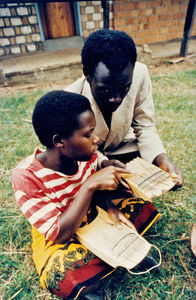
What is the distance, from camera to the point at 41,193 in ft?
3.95

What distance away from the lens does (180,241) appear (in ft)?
5.37

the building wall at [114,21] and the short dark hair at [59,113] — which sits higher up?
the short dark hair at [59,113]

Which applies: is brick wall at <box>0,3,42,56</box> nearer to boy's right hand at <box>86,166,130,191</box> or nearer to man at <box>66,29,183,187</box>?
man at <box>66,29,183,187</box>

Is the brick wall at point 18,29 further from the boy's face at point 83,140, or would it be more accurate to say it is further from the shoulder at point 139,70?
the boy's face at point 83,140

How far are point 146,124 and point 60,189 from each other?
0.89 metres

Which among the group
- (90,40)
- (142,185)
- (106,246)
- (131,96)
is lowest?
(106,246)

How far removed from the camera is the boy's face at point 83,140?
1.16m

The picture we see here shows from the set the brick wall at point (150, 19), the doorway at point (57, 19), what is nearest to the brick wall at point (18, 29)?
the doorway at point (57, 19)

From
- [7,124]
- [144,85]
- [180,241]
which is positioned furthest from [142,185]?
[7,124]

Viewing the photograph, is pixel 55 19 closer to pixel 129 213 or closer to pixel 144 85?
pixel 144 85

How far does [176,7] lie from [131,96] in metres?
5.44

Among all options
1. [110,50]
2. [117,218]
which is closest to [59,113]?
[110,50]

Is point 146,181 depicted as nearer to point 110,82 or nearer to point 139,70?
point 110,82

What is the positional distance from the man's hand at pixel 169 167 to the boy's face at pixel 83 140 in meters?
0.54
